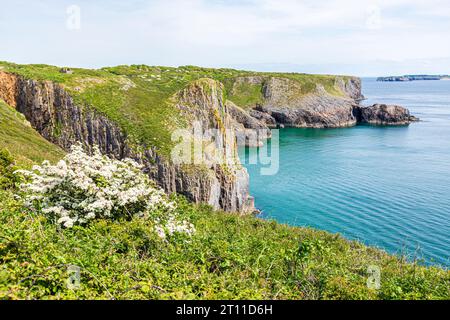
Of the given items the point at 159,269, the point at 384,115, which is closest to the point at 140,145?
the point at 159,269

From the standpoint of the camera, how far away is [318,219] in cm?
4531

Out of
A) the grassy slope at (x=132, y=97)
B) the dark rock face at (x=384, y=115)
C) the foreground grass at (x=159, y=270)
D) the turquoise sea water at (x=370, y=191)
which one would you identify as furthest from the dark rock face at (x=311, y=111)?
the foreground grass at (x=159, y=270)

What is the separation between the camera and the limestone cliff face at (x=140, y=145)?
143 ft

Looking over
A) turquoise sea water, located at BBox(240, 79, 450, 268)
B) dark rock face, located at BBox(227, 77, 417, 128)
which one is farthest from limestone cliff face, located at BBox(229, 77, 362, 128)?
turquoise sea water, located at BBox(240, 79, 450, 268)

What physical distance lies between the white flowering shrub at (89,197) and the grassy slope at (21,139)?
16538mm

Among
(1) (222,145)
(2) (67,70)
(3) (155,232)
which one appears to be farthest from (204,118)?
(3) (155,232)

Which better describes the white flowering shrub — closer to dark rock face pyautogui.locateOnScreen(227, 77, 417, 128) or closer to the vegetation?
the vegetation

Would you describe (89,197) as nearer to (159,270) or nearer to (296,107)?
(159,270)

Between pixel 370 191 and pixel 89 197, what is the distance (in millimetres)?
46900

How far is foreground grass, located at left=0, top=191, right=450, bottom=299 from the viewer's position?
8570 mm

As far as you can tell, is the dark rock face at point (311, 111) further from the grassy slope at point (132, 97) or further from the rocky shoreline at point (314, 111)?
the grassy slope at point (132, 97)

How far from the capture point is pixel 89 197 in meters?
17.0

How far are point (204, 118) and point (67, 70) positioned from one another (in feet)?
91.0

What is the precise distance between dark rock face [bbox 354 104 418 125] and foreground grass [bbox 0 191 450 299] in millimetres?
123160
